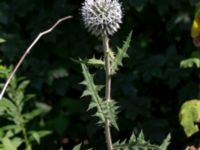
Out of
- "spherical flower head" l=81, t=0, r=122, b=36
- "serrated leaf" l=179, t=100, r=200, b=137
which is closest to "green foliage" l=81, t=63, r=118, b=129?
"spherical flower head" l=81, t=0, r=122, b=36

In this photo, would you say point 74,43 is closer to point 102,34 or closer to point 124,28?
point 124,28

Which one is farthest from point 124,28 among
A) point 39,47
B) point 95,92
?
point 95,92

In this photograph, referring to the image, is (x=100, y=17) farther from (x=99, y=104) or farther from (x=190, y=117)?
(x=190, y=117)

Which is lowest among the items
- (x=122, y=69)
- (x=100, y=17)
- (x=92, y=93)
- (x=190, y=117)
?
(x=190, y=117)

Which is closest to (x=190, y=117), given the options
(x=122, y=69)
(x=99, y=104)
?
(x=99, y=104)

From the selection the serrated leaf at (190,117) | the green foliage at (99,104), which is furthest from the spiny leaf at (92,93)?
the serrated leaf at (190,117)

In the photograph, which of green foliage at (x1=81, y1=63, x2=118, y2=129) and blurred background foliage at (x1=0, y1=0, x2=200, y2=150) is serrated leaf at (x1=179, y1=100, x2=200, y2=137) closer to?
green foliage at (x1=81, y1=63, x2=118, y2=129)
